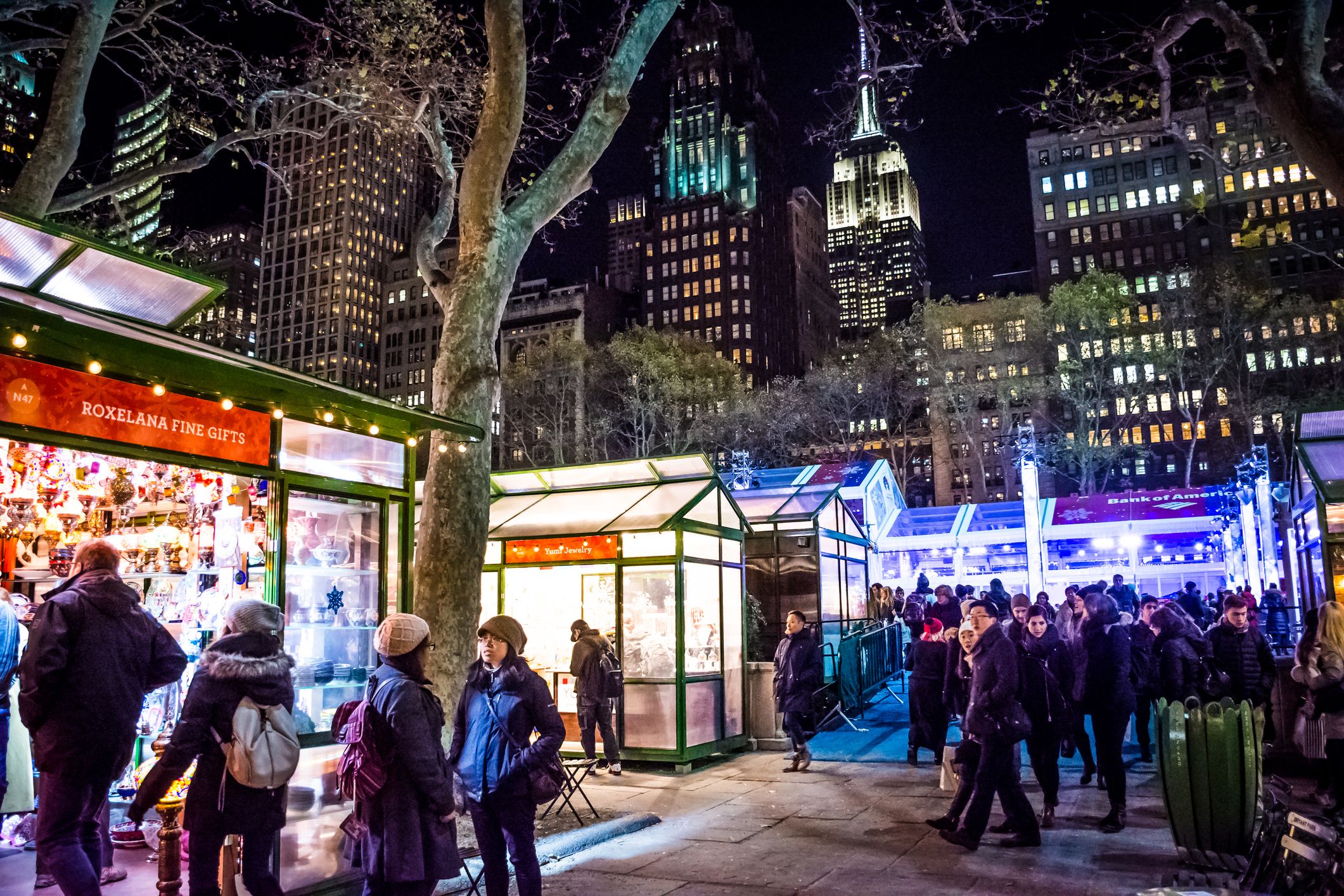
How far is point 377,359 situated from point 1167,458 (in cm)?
8804

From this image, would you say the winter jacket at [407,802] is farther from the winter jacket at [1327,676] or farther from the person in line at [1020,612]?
the winter jacket at [1327,676]

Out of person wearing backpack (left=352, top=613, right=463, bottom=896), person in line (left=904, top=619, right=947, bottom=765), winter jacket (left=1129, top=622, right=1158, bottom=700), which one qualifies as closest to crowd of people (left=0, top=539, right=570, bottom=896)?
person wearing backpack (left=352, top=613, right=463, bottom=896)

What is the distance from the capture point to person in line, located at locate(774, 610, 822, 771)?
10.7 m

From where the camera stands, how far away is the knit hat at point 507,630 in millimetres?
4840

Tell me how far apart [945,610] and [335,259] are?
107976 millimetres

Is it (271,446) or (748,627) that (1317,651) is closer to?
(271,446)

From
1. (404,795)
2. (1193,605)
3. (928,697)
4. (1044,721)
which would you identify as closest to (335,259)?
(1193,605)

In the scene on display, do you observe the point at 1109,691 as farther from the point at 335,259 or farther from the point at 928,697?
the point at 335,259

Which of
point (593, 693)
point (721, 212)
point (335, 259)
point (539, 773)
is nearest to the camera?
point (539, 773)

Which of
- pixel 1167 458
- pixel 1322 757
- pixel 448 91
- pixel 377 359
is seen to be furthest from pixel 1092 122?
pixel 377 359

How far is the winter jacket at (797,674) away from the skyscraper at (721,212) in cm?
7720

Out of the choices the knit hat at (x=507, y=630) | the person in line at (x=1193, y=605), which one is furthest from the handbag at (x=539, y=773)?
the person in line at (x=1193, y=605)

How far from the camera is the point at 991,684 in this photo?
22.2 ft

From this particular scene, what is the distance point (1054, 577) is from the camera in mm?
29172
